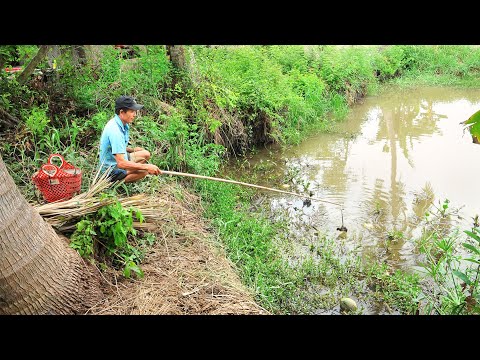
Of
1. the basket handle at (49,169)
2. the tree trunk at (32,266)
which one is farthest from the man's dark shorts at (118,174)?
the tree trunk at (32,266)

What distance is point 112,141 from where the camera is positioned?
349 centimetres

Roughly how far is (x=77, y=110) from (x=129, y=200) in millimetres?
2287

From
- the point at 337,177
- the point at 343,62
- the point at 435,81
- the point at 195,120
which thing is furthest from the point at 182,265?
the point at 435,81

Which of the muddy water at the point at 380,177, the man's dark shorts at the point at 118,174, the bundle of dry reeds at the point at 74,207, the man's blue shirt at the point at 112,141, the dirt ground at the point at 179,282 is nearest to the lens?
the dirt ground at the point at 179,282

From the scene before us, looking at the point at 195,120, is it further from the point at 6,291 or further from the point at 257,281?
the point at 6,291

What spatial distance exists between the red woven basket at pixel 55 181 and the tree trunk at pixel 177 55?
3.47m

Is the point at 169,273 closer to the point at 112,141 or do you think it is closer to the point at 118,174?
the point at 118,174

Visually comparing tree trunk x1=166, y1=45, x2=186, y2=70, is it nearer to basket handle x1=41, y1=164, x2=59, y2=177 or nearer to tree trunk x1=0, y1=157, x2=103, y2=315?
basket handle x1=41, y1=164, x2=59, y2=177

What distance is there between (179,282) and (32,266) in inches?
45.5

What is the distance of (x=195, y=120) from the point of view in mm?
5941

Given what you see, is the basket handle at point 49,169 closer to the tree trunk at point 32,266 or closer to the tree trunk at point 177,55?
the tree trunk at point 32,266

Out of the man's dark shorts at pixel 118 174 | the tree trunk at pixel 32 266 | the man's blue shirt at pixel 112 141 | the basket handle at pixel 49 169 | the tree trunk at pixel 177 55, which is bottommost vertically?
the tree trunk at pixel 32 266

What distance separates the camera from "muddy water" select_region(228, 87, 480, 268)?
4.64m

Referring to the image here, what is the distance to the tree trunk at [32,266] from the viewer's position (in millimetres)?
2023
